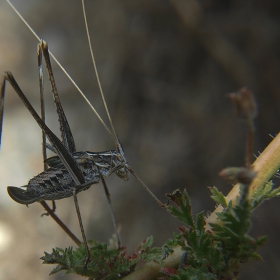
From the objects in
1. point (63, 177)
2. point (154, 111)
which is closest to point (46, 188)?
point (63, 177)

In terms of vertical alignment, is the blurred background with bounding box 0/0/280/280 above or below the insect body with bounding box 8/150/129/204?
above

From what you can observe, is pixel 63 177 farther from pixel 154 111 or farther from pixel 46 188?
pixel 154 111

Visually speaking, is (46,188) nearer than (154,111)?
Yes

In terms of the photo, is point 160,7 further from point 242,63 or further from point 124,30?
point 242,63

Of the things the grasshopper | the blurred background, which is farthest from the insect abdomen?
the blurred background

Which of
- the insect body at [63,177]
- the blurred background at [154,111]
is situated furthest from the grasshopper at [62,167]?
the blurred background at [154,111]

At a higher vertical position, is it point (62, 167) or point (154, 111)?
point (154, 111)

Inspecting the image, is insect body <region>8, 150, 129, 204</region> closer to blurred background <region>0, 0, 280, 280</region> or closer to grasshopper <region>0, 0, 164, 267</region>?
grasshopper <region>0, 0, 164, 267</region>

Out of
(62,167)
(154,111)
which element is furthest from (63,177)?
(154,111)

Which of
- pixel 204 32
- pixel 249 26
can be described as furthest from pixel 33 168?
pixel 249 26
